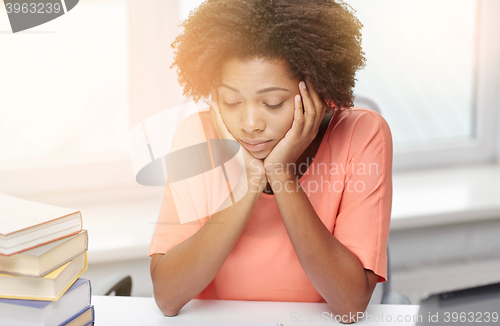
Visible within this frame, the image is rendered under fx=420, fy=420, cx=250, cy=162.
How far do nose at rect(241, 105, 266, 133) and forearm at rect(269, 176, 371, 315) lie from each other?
0.42 feet

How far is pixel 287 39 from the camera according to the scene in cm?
72

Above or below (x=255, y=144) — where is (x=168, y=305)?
below

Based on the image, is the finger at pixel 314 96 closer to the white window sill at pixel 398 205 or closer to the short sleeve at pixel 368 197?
the short sleeve at pixel 368 197

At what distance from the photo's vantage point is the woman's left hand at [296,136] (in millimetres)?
780

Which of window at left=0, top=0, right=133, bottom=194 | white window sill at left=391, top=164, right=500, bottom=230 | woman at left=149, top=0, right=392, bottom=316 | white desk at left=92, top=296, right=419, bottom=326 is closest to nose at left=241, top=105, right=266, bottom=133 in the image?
woman at left=149, top=0, right=392, bottom=316

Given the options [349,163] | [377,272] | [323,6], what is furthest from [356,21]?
[377,272]

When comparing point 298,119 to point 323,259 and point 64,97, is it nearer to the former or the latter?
point 323,259

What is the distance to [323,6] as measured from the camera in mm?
735

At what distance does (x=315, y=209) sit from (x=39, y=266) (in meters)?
0.52

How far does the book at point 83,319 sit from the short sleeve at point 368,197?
1.50 ft

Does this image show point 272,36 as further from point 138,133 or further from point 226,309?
point 138,133

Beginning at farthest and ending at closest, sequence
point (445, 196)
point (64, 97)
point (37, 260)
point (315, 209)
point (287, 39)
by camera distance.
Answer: point (445, 196)
point (64, 97)
point (315, 209)
point (287, 39)
point (37, 260)

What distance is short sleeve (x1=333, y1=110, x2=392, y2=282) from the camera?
0.79 metres

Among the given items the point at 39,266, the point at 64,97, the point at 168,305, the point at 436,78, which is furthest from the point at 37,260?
the point at 436,78
